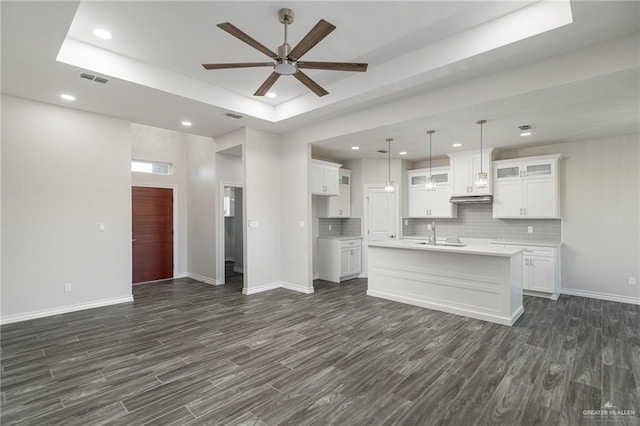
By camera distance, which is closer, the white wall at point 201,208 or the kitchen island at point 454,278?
the kitchen island at point 454,278

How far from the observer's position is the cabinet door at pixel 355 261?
6830mm

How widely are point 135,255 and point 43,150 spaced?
8.86ft

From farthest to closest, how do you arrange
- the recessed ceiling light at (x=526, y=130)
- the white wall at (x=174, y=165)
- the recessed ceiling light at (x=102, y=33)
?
1. the white wall at (x=174, y=165)
2. the recessed ceiling light at (x=526, y=130)
3. the recessed ceiling light at (x=102, y=33)

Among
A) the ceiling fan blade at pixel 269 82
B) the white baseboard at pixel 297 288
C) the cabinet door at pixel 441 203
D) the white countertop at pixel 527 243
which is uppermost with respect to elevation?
the ceiling fan blade at pixel 269 82

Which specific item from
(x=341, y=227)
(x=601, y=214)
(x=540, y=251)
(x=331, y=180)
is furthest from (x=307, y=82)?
(x=601, y=214)

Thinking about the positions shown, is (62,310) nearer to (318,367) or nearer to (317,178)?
(318,367)

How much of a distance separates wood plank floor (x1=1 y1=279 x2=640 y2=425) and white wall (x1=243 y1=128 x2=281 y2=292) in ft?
3.80

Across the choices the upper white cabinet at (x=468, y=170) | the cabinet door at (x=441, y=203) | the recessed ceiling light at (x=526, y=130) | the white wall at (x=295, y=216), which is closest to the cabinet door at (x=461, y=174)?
the upper white cabinet at (x=468, y=170)

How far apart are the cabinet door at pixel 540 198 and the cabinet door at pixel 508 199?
0.10 meters

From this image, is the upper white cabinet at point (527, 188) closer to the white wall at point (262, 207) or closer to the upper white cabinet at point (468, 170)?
the upper white cabinet at point (468, 170)

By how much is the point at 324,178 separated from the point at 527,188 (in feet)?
12.8

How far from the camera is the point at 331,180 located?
22.0 ft

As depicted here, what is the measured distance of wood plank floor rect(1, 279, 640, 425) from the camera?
88.7 inches

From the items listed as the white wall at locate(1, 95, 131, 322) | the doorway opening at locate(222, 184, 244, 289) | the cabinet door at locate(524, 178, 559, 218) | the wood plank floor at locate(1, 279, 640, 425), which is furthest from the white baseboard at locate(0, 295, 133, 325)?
the cabinet door at locate(524, 178, 559, 218)
